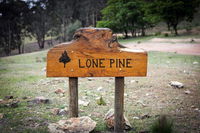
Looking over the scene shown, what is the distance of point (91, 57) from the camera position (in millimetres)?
2506

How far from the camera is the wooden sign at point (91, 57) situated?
2.49 meters

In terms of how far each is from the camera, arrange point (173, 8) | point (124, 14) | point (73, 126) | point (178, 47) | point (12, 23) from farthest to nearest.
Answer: point (12, 23) → point (124, 14) → point (173, 8) → point (178, 47) → point (73, 126)

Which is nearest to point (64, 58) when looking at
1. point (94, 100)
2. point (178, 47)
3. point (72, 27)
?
point (94, 100)

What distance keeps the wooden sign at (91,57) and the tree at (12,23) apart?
109ft

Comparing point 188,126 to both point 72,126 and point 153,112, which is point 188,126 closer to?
point 153,112

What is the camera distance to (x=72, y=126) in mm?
2494

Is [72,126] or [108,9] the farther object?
[108,9]

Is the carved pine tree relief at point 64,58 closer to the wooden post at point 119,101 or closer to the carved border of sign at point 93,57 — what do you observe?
the carved border of sign at point 93,57

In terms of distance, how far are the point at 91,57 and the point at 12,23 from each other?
35482 mm

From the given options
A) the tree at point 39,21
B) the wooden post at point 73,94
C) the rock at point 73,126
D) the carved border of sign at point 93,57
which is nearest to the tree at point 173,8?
the tree at point 39,21

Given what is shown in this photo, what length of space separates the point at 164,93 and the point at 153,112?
48.4 inches

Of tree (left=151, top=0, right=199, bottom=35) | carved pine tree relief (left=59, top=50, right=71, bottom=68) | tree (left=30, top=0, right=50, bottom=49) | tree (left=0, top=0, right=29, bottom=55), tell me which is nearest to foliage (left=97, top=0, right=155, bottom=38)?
tree (left=151, top=0, right=199, bottom=35)

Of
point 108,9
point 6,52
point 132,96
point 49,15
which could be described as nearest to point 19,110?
point 132,96

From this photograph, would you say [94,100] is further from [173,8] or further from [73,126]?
[173,8]
